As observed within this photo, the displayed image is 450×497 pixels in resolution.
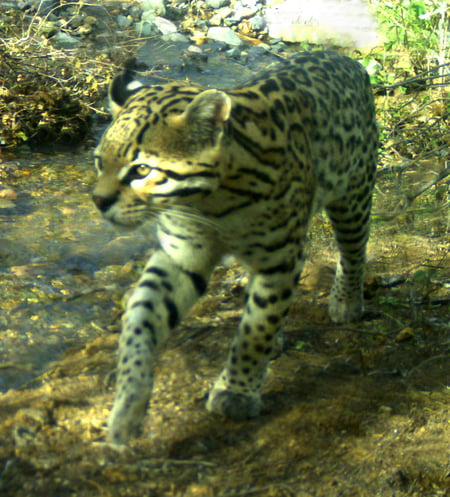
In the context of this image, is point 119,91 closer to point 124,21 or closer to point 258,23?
point 124,21

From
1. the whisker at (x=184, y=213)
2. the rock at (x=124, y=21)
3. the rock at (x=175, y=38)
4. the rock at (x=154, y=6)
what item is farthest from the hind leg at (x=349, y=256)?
the rock at (x=154, y=6)

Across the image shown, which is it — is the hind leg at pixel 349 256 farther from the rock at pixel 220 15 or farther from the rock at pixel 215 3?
the rock at pixel 215 3

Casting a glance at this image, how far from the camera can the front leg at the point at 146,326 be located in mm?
3424

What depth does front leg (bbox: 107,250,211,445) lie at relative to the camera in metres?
3.42

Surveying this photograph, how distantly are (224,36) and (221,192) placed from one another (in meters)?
12.2

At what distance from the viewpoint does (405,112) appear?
364 inches

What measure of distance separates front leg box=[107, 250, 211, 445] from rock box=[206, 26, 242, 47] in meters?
11.6

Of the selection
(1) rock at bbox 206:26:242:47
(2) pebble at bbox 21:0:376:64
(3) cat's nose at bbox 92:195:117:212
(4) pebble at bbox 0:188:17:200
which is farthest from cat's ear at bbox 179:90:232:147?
(1) rock at bbox 206:26:242:47

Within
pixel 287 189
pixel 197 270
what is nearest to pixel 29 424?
pixel 197 270

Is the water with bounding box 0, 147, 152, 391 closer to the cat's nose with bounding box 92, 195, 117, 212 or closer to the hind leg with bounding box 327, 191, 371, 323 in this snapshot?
the cat's nose with bounding box 92, 195, 117, 212

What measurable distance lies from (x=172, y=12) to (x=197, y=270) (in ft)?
42.2

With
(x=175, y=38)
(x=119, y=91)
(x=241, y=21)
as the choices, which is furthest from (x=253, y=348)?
(x=241, y=21)

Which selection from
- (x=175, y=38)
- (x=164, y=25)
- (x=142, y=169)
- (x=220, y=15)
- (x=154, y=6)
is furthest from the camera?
(x=220, y=15)

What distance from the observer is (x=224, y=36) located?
14930 mm
